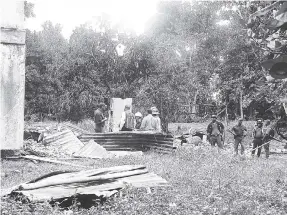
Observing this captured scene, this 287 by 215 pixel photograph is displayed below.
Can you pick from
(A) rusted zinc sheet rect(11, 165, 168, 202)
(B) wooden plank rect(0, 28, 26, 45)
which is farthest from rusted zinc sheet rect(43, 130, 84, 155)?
(A) rusted zinc sheet rect(11, 165, 168, 202)

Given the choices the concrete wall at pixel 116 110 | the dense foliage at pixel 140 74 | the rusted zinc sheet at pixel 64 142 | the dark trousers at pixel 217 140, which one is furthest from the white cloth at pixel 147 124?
the dense foliage at pixel 140 74

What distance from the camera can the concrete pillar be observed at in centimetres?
870

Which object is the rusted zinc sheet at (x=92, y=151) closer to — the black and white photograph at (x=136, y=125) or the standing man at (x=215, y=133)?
the black and white photograph at (x=136, y=125)

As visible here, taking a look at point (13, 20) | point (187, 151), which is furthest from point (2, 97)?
point (187, 151)

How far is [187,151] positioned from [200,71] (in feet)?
87.6

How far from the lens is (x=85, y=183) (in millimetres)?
6949

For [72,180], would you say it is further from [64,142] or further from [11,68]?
[64,142]

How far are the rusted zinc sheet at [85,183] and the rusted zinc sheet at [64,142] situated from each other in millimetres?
7495

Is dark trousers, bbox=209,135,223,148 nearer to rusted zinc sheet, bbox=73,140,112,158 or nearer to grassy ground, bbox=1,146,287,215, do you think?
grassy ground, bbox=1,146,287,215

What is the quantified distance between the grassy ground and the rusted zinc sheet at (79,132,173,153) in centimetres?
237

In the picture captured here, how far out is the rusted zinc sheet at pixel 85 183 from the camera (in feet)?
21.3

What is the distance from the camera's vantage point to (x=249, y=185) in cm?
859

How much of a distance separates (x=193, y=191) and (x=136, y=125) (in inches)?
455

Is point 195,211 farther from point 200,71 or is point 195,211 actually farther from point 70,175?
point 200,71
